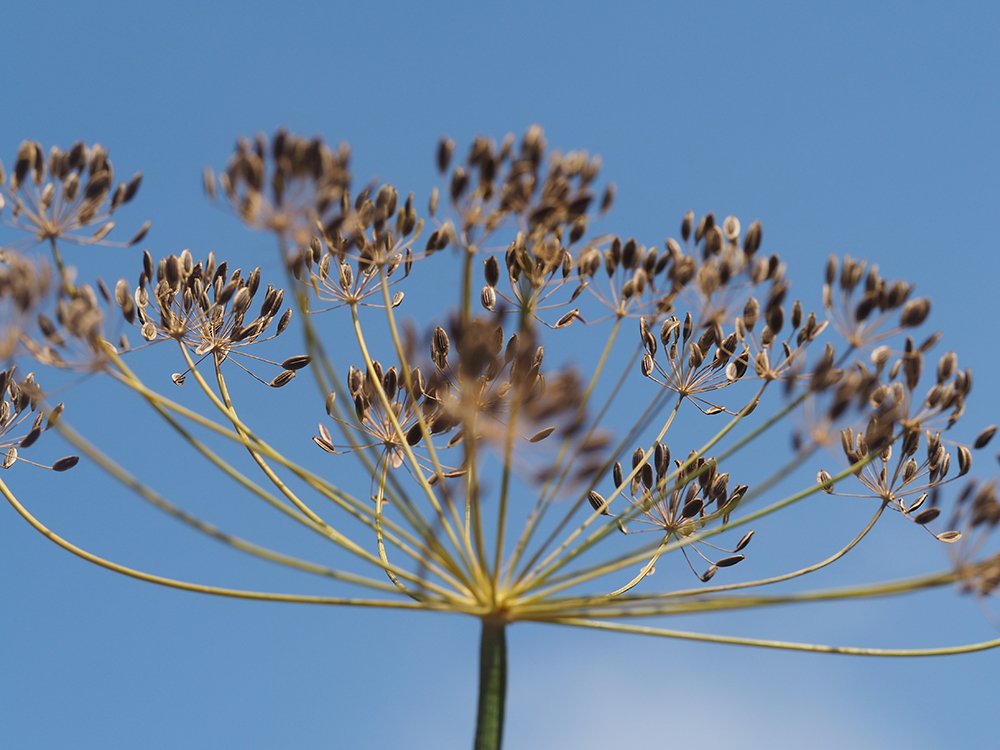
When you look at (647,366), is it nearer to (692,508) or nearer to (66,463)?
(692,508)

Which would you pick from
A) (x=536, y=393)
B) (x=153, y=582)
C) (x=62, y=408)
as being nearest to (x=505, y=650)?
(x=536, y=393)

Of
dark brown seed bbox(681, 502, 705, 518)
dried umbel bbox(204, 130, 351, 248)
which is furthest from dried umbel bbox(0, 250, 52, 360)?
dark brown seed bbox(681, 502, 705, 518)

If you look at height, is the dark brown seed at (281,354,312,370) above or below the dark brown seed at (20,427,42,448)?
above

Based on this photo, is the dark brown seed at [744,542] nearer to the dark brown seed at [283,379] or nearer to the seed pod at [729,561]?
the seed pod at [729,561]

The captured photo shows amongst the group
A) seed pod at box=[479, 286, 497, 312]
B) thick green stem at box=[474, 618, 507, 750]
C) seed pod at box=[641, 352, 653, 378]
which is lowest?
thick green stem at box=[474, 618, 507, 750]

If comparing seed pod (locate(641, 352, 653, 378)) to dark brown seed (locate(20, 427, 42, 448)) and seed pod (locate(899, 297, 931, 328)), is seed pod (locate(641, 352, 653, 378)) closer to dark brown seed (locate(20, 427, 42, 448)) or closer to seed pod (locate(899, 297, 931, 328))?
seed pod (locate(899, 297, 931, 328))

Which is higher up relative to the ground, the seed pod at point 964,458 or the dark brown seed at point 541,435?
the seed pod at point 964,458

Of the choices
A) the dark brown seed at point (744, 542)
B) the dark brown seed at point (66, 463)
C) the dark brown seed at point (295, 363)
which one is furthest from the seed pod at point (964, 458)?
the dark brown seed at point (66, 463)

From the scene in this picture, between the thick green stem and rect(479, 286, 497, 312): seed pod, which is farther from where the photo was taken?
rect(479, 286, 497, 312): seed pod

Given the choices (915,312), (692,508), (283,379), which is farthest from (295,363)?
(915,312)
